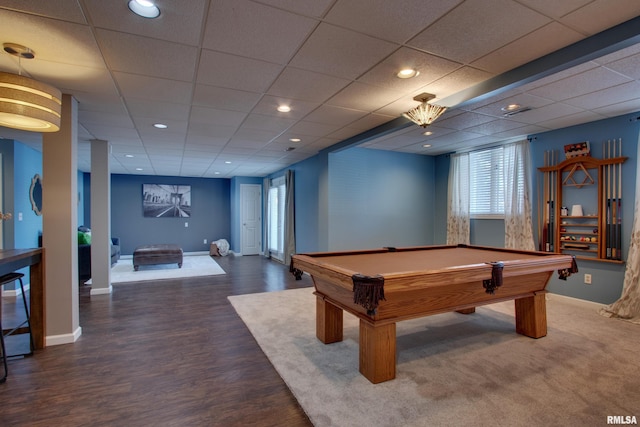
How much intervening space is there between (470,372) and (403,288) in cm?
103

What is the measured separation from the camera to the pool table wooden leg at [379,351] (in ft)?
7.56

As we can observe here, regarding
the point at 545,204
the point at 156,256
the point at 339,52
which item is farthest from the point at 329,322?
the point at 156,256

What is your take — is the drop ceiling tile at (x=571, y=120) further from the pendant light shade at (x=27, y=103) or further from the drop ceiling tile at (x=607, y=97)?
the pendant light shade at (x=27, y=103)

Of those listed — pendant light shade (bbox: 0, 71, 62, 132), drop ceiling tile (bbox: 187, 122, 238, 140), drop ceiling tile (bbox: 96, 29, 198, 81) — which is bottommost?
pendant light shade (bbox: 0, 71, 62, 132)

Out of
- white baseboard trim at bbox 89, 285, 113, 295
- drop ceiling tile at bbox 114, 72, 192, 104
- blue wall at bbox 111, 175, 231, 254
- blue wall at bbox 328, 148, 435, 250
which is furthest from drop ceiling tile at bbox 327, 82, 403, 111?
blue wall at bbox 111, 175, 231, 254

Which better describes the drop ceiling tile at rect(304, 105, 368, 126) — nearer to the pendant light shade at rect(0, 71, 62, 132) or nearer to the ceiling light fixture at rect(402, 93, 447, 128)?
the ceiling light fixture at rect(402, 93, 447, 128)

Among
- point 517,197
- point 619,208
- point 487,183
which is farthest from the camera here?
point 487,183

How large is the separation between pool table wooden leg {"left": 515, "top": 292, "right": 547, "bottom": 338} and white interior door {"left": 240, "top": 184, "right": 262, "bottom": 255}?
7.58m

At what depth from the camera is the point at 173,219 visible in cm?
963

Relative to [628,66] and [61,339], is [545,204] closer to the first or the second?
[628,66]

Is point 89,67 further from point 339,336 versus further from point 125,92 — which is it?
point 339,336

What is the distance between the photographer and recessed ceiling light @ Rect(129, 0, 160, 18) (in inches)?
69.7

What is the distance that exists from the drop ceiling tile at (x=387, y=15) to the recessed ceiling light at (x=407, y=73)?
0.52 m

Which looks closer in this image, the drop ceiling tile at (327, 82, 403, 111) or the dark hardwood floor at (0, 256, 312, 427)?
the dark hardwood floor at (0, 256, 312, 427)
